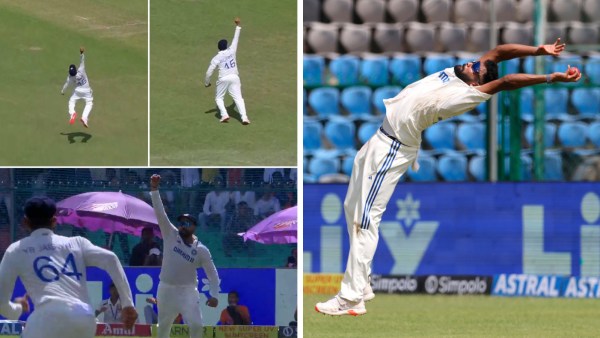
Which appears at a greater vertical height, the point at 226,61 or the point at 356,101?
the point at 356,101

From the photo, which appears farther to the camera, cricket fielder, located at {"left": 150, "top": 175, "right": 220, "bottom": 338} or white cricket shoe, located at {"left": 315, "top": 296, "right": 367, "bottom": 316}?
cricket fielder, located at {"left": 150, "top": 175, "right": 220, "bottom": 338}

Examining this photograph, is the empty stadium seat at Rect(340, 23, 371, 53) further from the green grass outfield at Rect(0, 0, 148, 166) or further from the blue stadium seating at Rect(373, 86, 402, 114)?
the green grass outfield at Rect(0, 0, 148, 166)

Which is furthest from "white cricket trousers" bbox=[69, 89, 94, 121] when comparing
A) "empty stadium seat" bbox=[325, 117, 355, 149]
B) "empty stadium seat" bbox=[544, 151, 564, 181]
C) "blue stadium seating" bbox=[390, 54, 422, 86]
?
"blue stadium seating" bbox=[390, 54, 422, 86]

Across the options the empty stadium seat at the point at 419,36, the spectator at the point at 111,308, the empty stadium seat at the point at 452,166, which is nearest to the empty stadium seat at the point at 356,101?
the empty stadium seat at the point at 452,166

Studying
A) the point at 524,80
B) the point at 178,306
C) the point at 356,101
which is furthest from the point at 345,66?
the point at 524,80

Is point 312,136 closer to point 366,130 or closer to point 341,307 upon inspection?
point 366,130

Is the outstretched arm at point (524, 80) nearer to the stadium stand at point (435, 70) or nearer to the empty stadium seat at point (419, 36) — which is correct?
the stadium stand at point (435, 70)

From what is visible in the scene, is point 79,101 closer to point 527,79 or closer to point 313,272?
point 527,79

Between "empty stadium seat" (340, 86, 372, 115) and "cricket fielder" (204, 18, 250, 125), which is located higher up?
"empty stadium seat" (340, 86, 372, 115)

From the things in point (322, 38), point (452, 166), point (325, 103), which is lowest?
point (452, 166)
